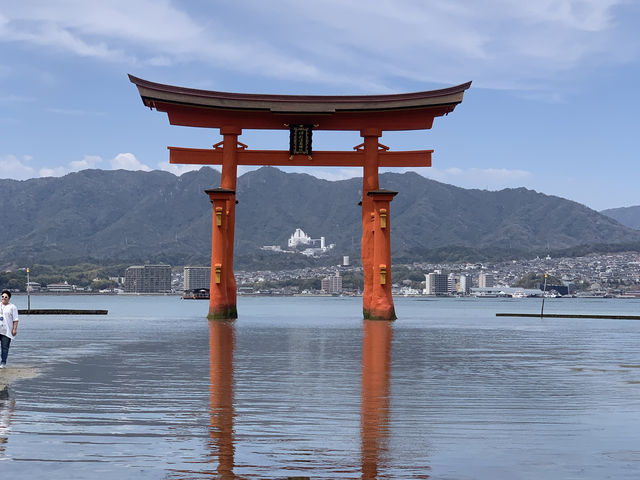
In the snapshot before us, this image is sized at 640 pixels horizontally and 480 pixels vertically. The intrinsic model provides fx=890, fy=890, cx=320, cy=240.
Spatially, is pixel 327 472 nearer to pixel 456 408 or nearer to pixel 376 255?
pixel 456 408

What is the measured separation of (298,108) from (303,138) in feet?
6.13

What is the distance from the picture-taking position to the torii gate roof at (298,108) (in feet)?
151

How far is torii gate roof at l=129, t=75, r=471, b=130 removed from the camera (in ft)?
151

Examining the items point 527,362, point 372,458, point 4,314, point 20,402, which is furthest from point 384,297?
point 372,458

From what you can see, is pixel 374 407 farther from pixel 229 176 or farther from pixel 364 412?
pixel 229 176

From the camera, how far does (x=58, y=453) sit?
9.16 meters

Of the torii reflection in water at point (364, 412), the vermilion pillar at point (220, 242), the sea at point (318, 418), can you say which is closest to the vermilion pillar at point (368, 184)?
the vermilion pillar at point (220, 242)

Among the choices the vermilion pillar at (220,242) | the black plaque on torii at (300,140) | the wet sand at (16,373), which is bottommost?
the wet sand at (16,373)

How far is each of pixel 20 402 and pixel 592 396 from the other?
9257 millimetres

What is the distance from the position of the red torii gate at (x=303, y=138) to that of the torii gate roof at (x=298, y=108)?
5cm

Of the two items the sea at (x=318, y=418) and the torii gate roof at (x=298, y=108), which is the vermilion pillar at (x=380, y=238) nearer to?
the torii gate roof at (x=298, y=108)

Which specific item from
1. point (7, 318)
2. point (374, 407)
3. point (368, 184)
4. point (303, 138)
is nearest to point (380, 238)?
point (368, 184)

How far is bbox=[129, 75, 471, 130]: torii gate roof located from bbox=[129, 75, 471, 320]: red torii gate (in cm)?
5

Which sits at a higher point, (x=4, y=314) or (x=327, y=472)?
(x=4, y=314)
